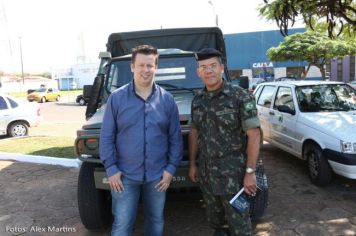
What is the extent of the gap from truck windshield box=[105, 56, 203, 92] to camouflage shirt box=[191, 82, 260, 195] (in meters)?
2.08

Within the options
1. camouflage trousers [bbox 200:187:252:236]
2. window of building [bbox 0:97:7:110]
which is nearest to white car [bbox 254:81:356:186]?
camouflage trousers [bbox 200:187:252:236]

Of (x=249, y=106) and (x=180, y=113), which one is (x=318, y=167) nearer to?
(x=180, y=113)

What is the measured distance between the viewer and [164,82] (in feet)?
16.9

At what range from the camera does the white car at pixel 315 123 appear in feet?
17.5

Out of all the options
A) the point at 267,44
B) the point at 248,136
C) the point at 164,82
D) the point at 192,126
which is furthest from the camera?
the point at 267,44

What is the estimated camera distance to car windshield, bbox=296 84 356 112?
655 centimetres

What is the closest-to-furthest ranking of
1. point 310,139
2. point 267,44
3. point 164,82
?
1. point 164,82
2. point 310,139
3. point 267,44

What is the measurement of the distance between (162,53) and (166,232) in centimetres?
238

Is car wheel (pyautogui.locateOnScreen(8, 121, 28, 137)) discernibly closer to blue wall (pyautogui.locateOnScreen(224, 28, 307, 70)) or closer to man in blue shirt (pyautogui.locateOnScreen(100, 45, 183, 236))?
man in blue shirt (pyautogui.locateOnScreen(100, 45, 183, 236))

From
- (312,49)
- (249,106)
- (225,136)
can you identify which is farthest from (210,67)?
(312,49)

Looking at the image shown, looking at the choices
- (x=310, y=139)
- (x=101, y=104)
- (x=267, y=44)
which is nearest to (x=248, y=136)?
(x=101, y=104)

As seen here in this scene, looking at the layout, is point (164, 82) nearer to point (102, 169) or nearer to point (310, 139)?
point (102, 169)

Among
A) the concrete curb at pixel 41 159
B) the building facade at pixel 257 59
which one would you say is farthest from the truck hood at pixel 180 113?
the building facade at pixel 257 59

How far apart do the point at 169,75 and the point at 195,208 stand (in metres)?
1.77
